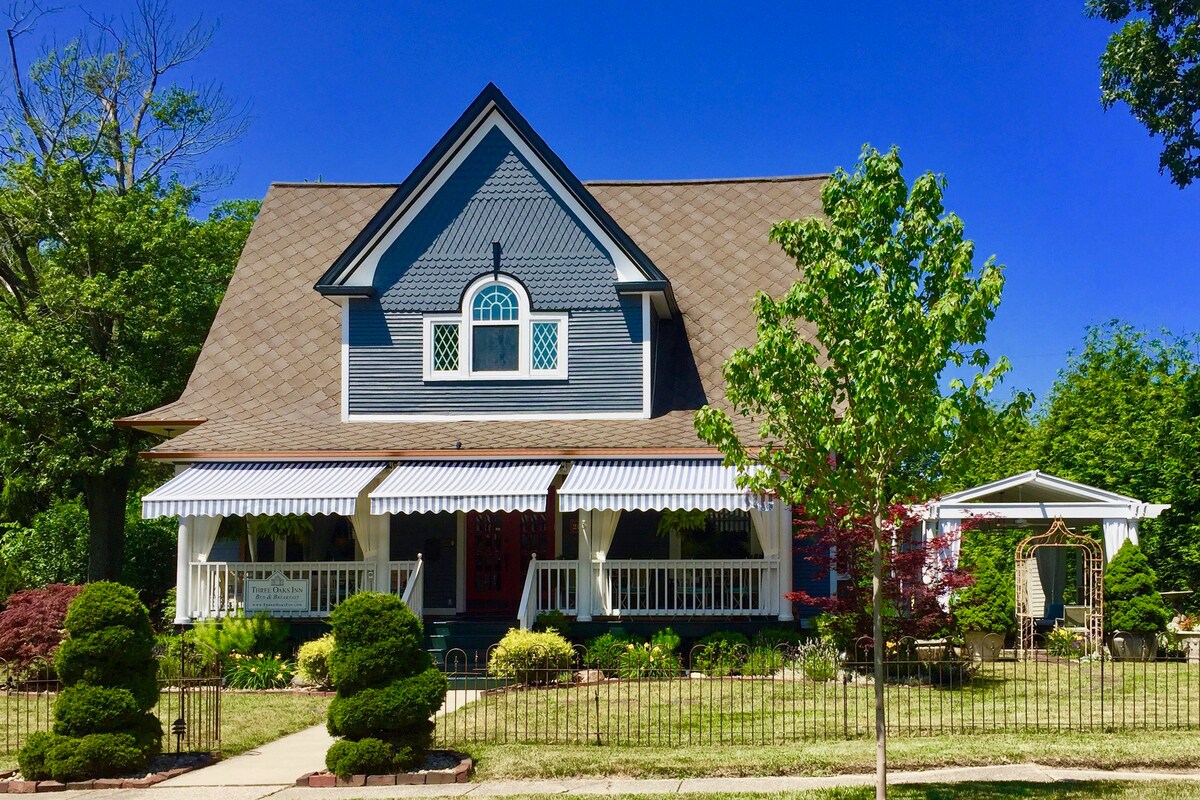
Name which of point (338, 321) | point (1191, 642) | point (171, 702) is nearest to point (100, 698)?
point (171, 702)

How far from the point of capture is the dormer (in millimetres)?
22609

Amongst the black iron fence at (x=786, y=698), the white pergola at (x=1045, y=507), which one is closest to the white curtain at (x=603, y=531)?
the black iron fence at (x=786, y=698)

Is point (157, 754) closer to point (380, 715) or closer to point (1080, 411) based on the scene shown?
point (380, 715)

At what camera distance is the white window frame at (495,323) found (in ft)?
74.4

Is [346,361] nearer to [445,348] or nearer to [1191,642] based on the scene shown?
[445,348]

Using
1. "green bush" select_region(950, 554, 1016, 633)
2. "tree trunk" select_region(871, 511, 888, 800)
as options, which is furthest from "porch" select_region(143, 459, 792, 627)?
"tree trunk" select_region(871, 511, 888, 800)

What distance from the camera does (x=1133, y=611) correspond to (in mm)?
20484

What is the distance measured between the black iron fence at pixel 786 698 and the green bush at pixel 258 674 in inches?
102

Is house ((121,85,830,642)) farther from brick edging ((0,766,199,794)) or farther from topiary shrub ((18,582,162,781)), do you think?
brick edging ((0,766,199,794))

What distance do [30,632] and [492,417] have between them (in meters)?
8.35

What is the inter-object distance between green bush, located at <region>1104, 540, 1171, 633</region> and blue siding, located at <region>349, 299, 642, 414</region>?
8.58 metres

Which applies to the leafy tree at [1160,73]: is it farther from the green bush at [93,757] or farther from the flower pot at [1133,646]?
the green bush at [93,757]

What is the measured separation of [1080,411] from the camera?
37500 millimetres

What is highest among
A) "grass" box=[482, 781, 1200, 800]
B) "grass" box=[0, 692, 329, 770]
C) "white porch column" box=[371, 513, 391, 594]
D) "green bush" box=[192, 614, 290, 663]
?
"white porch column" box=[371, 513, 391, 594]
